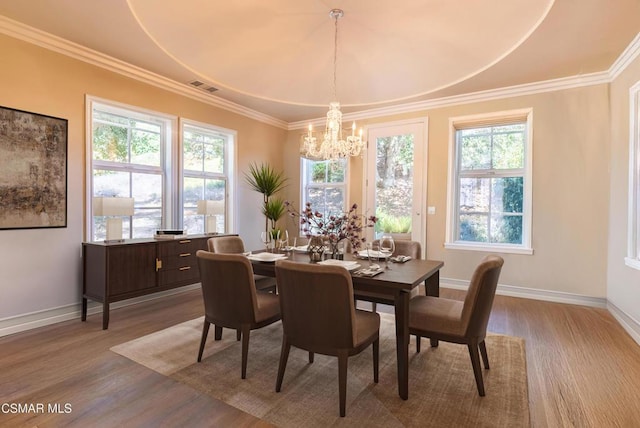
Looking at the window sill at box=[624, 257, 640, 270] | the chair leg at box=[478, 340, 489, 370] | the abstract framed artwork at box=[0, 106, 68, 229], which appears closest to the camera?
the chair leg at box=[478, 340, 489, 370]

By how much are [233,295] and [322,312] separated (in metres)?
0.70

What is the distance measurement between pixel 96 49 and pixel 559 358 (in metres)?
5.11

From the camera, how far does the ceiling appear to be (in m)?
2.86

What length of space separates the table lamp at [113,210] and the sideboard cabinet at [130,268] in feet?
0.47

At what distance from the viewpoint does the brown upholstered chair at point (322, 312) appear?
6.14ft

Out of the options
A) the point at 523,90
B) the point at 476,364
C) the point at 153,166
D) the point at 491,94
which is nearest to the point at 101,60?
the point at 153,166

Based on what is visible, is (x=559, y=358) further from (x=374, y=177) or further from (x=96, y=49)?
(x=96, y=49)

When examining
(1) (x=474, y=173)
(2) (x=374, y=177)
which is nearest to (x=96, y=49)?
(2) (x=374, y=177)

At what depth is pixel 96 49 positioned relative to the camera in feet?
11.3

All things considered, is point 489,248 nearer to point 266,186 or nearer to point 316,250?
point 316,250

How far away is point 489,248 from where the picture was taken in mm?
4570

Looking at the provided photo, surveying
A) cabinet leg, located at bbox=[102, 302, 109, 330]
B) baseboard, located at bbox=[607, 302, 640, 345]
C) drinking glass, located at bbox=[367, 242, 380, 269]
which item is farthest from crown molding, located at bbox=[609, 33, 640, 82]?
cabinet leg, located at bbox=[102, 302, 109, 330]

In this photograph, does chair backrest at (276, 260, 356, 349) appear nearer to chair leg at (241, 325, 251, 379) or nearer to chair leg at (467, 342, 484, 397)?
chair leg at (241, 325, 251, 379)

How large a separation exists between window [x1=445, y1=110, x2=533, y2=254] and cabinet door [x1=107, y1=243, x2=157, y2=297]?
12.6ft
